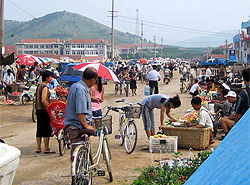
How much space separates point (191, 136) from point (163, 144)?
0.81 m

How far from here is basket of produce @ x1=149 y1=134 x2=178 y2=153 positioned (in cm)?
800

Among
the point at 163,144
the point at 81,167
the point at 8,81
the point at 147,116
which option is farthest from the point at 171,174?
the point at 8,81

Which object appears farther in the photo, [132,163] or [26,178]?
[132,163]

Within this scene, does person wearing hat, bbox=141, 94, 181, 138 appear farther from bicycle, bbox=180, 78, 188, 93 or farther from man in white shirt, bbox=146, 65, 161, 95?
bicycle, bbox=180, 78, 188, 93

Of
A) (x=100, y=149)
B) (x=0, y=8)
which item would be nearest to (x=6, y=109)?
(x=0, y=8)

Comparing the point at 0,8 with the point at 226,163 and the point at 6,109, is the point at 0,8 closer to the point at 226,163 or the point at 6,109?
the point at 6,109

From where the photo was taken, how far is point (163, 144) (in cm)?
805

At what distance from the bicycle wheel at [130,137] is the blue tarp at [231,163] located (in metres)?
4.60

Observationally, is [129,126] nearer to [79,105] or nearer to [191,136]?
[191,136]

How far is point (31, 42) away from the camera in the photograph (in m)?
161

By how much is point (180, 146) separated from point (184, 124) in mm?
561

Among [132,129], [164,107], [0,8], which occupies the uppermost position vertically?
[0,8]

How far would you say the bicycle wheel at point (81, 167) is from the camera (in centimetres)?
474

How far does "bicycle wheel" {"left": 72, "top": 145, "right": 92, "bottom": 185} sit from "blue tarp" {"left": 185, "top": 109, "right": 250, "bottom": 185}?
2.04 metres
